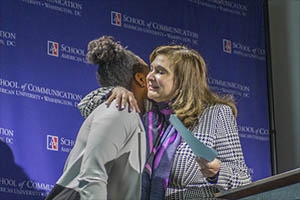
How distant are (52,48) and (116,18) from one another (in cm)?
64

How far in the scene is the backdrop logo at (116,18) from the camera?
17.3 feet

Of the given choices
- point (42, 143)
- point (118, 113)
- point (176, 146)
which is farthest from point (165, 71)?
point (42, 143)

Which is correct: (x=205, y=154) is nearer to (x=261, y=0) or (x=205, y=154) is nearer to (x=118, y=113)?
(x=118, y=113)

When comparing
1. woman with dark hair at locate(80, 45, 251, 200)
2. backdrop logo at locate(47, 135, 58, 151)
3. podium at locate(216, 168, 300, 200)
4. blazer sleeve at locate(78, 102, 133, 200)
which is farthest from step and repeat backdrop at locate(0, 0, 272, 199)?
Result: podium at locate(216, 168, 300, 200)

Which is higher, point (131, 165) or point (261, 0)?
point (261, 0)

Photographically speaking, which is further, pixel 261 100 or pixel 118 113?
pixel 261 100

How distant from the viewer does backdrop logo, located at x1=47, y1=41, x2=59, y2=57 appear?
489 cm

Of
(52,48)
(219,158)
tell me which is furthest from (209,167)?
(52,48)

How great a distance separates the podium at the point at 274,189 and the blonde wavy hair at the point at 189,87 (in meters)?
0.54

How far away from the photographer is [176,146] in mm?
2881

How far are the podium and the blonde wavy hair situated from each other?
1.77ft

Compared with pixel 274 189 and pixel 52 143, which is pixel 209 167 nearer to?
pixel 274 189

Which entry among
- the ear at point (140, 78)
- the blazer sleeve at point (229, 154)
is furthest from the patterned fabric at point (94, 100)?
the blazer sleeve at point (229, 154)

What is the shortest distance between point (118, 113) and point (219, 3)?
3.50 metres
